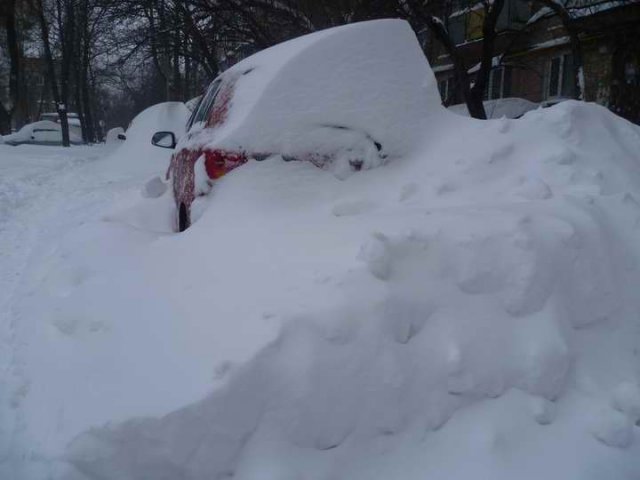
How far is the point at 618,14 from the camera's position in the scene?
46.4 ft

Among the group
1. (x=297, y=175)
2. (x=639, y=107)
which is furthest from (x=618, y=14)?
(x=297, y=175)

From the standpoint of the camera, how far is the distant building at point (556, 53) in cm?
1315

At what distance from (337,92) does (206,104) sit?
159cm

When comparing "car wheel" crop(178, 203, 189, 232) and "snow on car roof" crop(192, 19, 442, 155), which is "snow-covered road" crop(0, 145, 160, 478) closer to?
"car wheel" crop(178, 203, 189, 232)

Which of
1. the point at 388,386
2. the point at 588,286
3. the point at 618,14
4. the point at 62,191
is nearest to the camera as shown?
the point at 388,386

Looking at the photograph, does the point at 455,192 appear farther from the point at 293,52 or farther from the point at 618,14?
the point at 618,14

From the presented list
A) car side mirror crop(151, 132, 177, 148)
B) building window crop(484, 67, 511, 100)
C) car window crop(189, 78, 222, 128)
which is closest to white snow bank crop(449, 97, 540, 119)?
building window crop(484, 67, 511, 100)

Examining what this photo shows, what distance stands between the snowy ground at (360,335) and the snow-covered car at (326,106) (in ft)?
0.51

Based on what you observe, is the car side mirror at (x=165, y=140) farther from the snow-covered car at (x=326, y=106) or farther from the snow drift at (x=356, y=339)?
the snow drift at (x=356, y=339)

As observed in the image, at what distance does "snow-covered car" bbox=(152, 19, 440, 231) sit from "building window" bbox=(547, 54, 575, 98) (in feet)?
50.4

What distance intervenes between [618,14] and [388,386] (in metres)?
15.0

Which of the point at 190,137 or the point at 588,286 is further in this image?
the point at 190,137

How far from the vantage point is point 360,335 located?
7.83 ft

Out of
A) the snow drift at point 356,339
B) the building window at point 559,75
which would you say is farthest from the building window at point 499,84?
the snow drift at point 356,339
